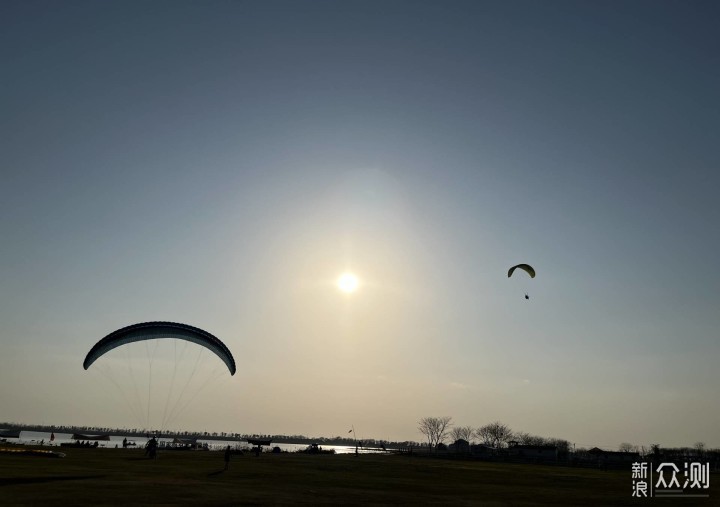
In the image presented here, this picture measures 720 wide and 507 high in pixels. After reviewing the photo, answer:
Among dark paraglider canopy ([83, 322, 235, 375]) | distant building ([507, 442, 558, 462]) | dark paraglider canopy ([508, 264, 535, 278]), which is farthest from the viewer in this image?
distant building ([507, 442, 558, 462])

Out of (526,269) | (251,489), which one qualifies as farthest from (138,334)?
(526,269)

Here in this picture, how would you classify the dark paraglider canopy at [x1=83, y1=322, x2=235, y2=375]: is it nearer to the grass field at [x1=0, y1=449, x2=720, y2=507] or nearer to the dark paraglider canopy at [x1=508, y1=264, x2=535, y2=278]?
the grass field at [x1=0, y1=449, x2=720, y2=507]

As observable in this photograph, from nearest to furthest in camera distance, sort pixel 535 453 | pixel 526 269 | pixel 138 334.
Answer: pixel 138 334
pixel 526 269
pixel 535 453

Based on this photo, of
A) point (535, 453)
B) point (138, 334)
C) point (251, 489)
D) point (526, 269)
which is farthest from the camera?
point (535, 453)

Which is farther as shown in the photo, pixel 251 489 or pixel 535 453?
pixel 535 453

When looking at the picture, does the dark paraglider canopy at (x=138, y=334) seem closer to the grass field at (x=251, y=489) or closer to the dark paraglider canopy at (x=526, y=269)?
the grass field at (x=251, y=489)

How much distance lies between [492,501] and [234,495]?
1286 cm

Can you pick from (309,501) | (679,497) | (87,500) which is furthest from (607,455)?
(87,500)

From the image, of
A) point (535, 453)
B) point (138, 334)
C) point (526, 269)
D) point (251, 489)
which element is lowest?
point (535, 453)

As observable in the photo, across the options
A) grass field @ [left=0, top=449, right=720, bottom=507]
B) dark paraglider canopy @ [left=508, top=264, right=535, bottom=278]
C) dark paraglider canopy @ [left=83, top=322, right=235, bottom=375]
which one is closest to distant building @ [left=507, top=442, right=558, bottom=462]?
dark paraglider canopy @ [left=508, top=264, right=535, bottom=278]

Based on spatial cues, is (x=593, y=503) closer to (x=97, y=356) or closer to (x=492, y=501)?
(x=492, y=501)

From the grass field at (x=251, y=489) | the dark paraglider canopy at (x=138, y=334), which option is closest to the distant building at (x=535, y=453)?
the grass field at (x=251, y=489)

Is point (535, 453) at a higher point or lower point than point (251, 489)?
lower

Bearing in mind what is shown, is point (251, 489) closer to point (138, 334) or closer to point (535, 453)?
point (138, 334)
